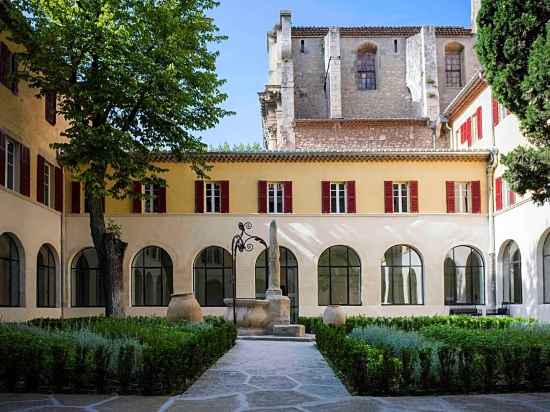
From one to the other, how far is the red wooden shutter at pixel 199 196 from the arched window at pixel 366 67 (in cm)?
1672

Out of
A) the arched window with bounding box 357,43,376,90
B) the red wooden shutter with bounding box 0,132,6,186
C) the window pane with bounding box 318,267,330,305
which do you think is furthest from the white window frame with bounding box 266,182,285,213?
the arched window with bounding box 357,43,376,90

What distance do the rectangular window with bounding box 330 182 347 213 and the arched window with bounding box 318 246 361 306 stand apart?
1.70 metres

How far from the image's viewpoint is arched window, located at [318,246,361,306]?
33125 millimetres

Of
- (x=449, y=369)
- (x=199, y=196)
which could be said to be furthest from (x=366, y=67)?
(x=449, y=369)

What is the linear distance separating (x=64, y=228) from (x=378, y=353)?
22.9 m

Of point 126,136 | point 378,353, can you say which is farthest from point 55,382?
point 126,136

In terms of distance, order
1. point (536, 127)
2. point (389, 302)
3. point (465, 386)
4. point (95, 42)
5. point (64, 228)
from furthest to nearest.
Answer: point (389, 302), point (64, 228), point (95, 42), point (536, 127), point (465, 386)

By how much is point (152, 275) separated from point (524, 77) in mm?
18712

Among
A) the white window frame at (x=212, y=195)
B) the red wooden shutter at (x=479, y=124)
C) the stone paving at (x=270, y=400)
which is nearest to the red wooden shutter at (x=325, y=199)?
the white window frame at (x=212, y=195)

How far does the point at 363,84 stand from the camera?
1804 inches

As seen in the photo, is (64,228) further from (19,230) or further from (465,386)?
(465,386)

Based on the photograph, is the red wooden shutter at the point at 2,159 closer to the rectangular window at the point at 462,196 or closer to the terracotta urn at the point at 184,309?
the terracotta urn at the point at 184,309

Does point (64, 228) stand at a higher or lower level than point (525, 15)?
lower

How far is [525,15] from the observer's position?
20.4 meters
